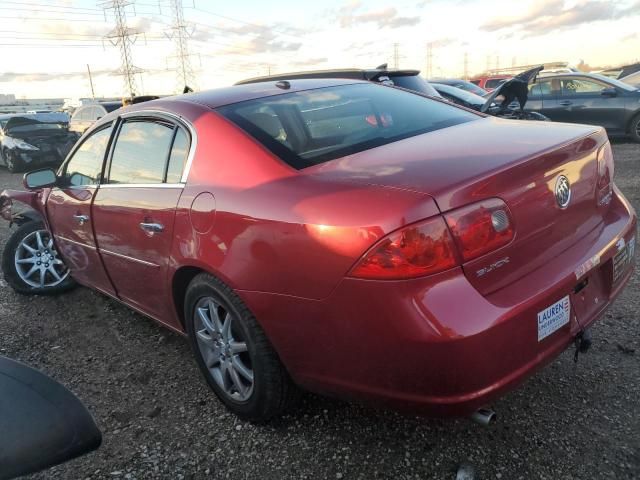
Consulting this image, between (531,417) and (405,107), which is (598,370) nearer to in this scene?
(531,417)

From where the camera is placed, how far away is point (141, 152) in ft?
9.89

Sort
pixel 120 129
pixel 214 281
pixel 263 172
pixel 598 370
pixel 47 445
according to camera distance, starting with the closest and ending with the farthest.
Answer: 1. pixel 47 445
2. pixel 263 172
3. pixel 214 281
4. pixel 598 370
5. pixel 120 129

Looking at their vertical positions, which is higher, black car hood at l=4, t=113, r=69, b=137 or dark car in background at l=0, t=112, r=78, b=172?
black car hood at l=4, t=113, r=69, b=137

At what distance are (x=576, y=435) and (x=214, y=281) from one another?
170cm

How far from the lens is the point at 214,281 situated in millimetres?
2389

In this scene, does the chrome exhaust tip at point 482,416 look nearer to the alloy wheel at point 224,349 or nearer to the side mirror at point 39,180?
the alloy wheel at point 224,349

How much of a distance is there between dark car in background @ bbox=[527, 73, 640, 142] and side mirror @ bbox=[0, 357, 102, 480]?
1105cm

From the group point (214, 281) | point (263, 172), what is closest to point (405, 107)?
point (263, 172)

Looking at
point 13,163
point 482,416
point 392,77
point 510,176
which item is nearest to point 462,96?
point 392,77

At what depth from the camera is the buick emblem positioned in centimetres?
210

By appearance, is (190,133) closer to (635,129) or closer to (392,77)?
(392,77)

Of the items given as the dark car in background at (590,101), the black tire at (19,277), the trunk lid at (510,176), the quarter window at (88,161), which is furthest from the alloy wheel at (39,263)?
the dark car in background at (590,101)

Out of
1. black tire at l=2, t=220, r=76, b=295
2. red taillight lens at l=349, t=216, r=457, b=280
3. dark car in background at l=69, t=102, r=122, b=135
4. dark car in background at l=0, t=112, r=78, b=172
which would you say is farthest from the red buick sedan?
dark car in background at l=69, t=102, r=122, b=135

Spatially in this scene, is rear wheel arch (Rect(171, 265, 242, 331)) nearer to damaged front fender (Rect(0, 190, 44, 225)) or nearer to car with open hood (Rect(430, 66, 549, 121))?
damaged front fender (Rect(0, 190, 44, 225))
